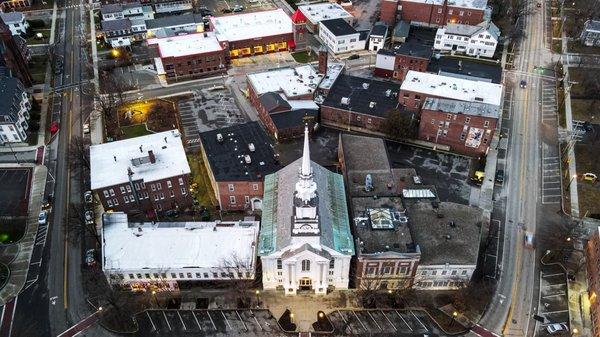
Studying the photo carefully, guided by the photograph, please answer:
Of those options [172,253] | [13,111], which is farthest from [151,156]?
[13,111]

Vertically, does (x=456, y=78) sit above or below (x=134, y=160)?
Result: above

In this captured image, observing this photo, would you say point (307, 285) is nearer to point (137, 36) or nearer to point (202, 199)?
point (202, 199)

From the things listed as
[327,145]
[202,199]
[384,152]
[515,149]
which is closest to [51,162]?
[202,199]

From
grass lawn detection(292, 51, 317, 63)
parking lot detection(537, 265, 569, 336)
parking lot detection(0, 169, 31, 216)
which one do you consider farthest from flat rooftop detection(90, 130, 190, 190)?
parking lot detection(537, 265, 569, 336)

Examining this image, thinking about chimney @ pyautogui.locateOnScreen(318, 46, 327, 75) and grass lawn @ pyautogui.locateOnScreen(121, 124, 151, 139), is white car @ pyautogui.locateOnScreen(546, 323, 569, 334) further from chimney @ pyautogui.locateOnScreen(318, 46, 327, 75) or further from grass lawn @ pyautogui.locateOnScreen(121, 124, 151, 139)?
grass lawn @ pyautogui.locateOnScreen(121, 124, 151, 139)

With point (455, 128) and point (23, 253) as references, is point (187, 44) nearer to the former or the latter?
point (23, 253)
